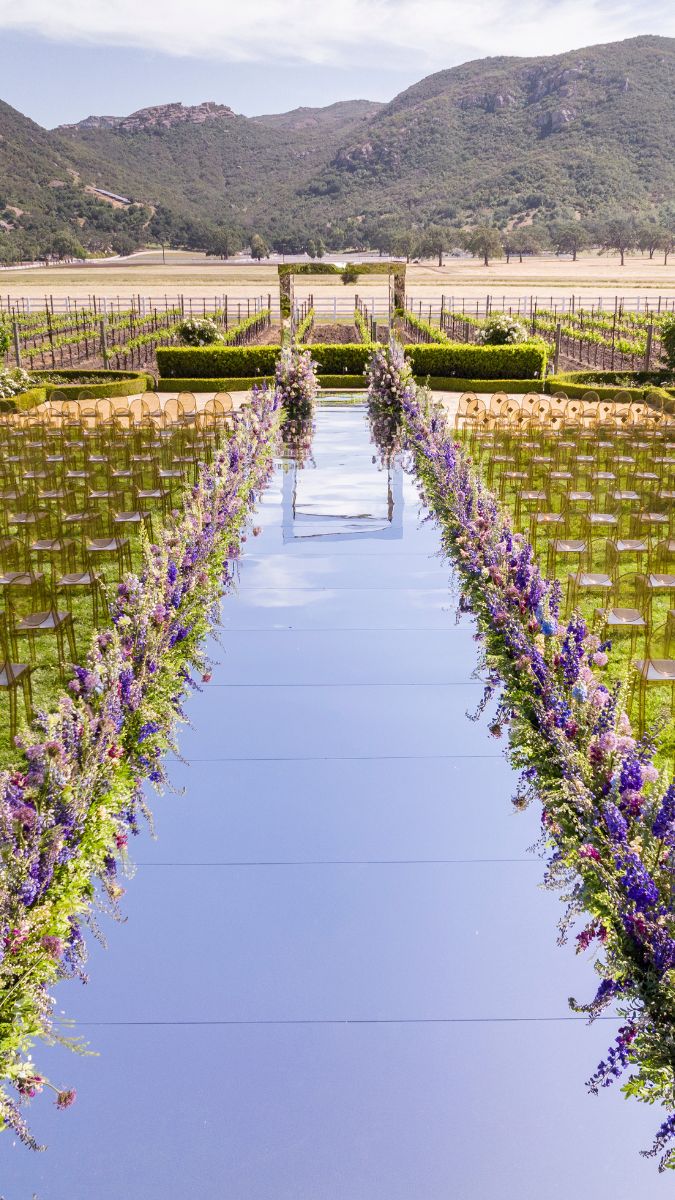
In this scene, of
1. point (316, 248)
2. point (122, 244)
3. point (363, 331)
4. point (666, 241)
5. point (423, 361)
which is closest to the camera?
point (423, 361)

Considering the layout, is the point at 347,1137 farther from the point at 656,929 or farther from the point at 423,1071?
the point at 656,929

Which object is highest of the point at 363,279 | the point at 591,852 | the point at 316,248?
the point at 316,248

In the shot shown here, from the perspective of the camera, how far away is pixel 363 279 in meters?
82.1

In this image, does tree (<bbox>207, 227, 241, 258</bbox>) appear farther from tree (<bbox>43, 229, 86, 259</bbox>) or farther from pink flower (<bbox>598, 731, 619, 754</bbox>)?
pink flower (<bbox>598, 731, 619, 754</bbox>)

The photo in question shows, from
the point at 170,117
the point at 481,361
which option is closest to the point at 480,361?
the point at 481,361

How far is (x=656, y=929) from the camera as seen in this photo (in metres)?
3.90

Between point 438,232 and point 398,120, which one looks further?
point 398,120

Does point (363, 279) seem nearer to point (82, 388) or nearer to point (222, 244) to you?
point (222, 244)

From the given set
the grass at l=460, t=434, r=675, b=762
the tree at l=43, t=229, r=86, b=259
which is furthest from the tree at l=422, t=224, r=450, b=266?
the grass at l=460, t=434, r=675, b=762

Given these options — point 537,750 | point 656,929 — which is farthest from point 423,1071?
point 537,750

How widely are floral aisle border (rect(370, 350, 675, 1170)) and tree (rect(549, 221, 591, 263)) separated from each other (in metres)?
114

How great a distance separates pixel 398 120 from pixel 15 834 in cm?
17915

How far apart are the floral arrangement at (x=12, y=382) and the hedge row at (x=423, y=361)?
13.7 ft

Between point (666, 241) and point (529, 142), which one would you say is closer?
point (666, 241)
